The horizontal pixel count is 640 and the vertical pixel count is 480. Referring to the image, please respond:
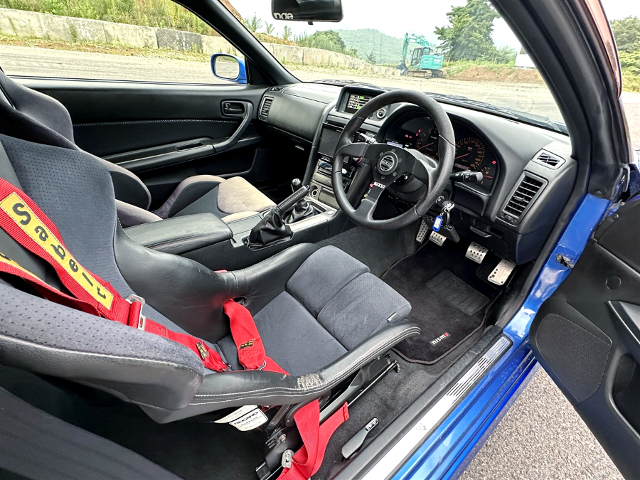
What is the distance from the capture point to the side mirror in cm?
248

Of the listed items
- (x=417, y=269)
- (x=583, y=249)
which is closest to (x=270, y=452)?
(x=583, y=249)

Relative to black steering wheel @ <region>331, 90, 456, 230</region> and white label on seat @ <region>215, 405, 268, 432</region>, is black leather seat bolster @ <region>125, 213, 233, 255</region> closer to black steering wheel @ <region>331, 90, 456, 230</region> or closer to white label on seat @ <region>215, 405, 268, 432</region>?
black steering wheel @ <region>331, 90, 456, 230</region>

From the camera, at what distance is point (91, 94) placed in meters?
1.92

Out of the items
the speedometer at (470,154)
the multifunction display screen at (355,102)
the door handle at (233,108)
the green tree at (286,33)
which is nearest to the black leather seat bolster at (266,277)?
the speedometer at (470,154)

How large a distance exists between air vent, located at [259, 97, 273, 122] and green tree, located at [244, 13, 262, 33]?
44 cm

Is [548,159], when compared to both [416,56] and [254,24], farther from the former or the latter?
[254,24]

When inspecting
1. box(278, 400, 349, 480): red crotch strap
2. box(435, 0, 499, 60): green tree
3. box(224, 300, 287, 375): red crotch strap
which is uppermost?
box(435, 0, 499, 60): green tree

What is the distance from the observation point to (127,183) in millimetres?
1620

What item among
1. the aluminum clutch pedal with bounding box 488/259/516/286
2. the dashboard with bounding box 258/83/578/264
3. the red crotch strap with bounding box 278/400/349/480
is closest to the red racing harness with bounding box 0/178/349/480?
the red crotch strap with bounding box 278/400/349/480

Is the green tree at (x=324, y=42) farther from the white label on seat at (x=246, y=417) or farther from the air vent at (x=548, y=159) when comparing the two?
the white label on seat at (x=246, y=417)

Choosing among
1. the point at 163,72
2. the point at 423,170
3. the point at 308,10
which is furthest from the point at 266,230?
the point at 163,72

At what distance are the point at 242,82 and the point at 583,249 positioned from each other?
235cm

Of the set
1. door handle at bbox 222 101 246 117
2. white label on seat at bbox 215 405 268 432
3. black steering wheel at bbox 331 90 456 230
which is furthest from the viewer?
door handle at bbox 222 101 246 117

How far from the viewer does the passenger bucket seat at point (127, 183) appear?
0.74 m
